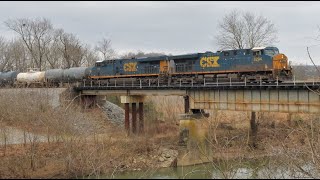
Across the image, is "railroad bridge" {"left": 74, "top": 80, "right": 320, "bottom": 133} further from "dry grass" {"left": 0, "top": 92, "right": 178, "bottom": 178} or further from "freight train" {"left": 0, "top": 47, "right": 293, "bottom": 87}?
"dry grass" {"left": 0, "top": 92, "right": 178, "bottom": 178}

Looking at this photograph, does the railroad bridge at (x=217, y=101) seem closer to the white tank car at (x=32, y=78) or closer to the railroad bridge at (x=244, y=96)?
the railroad bridge at (x=244, y=96)

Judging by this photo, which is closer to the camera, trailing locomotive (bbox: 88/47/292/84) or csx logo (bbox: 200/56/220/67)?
trailing locomotive (bbox: 88/47/292/84)

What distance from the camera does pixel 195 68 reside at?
32438 millimetres

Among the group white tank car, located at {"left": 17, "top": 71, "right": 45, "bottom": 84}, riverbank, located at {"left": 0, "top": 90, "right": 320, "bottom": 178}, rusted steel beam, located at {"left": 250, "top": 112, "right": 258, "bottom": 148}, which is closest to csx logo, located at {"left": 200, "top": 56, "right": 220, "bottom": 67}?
riverbank, located at {"left": 0, "top": 90, "right": 320, "bottom": 178}

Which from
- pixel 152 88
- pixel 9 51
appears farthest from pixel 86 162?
pixel 9 51

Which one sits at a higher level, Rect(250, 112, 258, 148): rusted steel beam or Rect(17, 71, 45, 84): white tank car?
Rect(17, 71, 45, 84): white tank car

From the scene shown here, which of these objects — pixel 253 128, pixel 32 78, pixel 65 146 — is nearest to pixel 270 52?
pixel 253 128

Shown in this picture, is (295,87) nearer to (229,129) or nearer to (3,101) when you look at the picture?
(229,129)

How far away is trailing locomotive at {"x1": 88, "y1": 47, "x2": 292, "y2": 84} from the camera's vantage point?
28078 millimetres

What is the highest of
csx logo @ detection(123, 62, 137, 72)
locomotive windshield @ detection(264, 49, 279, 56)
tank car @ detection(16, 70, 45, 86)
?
locomotive windshield @ detection(264, 49, 279, 56)

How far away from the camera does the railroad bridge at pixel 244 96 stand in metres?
21.1

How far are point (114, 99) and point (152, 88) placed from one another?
17917 mm

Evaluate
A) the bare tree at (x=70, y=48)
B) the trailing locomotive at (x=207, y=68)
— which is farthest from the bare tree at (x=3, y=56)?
the trailing locomotive at (x=207, y=68)

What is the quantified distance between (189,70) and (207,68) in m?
1.87
